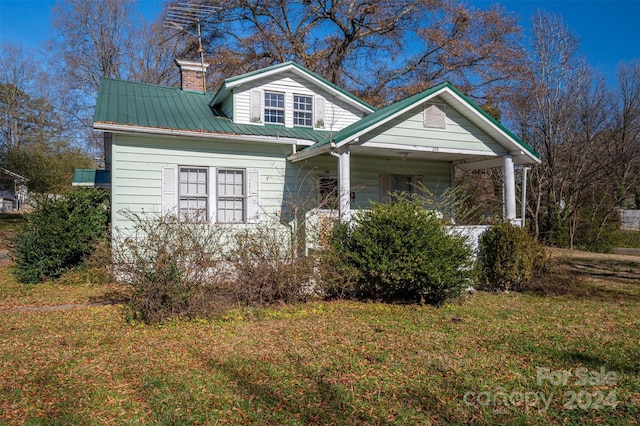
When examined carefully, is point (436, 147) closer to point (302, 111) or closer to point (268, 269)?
point (302, 111)

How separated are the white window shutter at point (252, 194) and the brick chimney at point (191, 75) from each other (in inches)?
182

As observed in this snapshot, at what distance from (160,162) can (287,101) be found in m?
4.21

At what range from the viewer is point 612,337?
18.8 ft

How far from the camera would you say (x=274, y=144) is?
11328 millimetres

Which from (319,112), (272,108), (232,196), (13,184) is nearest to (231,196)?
(232,196)

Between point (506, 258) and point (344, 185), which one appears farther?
point (344, 185)

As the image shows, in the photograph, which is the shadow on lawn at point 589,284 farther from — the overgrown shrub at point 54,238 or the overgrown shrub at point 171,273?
the overgrown shrub at point 54,238

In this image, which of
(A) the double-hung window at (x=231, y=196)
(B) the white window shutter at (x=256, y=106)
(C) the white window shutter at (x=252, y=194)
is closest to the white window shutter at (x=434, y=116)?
(C) the white window shutter at (x=252, y=194)

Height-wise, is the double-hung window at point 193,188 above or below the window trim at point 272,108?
below

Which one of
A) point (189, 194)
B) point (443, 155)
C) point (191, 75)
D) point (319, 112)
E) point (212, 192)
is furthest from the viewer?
point (191, 75)

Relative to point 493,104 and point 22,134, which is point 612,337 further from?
point 22,134

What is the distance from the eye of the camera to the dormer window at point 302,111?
12703 mm

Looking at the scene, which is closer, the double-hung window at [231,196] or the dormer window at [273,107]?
the double-hung window at [231,196]

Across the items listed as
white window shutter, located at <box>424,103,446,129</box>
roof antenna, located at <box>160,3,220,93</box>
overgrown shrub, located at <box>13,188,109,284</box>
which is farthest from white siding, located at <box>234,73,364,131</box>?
roof antenna, located at <box>160,3,220,93</box>
